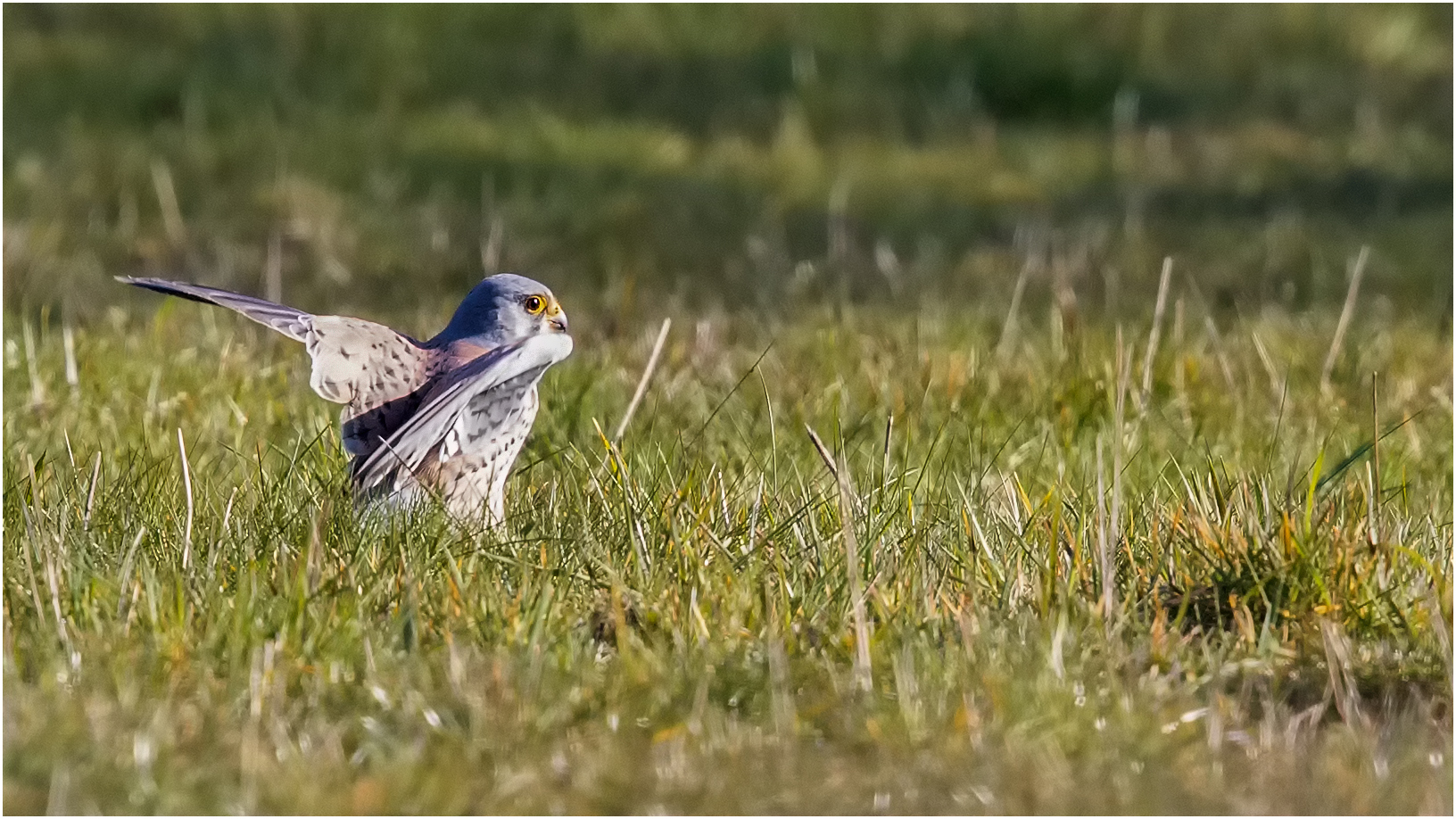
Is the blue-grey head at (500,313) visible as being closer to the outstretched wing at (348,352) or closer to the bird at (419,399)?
the bird at (419,399)

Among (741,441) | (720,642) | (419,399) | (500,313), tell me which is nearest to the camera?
(720,642)

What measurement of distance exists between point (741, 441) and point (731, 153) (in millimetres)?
5347

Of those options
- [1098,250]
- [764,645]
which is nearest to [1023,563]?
[764,645]

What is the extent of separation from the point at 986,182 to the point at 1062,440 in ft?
16.6

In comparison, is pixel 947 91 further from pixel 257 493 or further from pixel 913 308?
pixel 257 493

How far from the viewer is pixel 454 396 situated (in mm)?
3398

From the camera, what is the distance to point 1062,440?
16.1ft

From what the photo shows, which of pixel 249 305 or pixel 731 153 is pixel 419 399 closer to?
pixel 249 305

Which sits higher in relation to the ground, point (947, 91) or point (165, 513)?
point (165, 513)

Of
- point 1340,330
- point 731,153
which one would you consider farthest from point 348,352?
point 731,153

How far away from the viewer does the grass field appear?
2670 millimetres

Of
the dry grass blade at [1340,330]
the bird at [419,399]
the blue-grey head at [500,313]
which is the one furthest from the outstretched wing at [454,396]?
the dry grass blade at [1340,330]

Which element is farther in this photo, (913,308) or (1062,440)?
(913,308)

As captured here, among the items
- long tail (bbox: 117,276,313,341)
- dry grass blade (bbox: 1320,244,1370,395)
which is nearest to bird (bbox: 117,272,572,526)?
long tail (bbox: 117,276,313,341)
